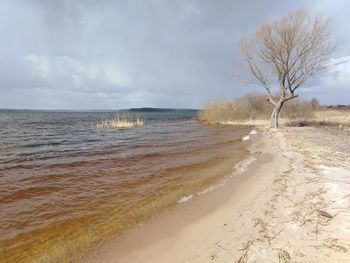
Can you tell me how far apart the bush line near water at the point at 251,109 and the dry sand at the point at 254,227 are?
35.1 meters

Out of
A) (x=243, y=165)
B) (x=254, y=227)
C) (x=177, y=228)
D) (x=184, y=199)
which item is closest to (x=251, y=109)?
(x=243, y=165)

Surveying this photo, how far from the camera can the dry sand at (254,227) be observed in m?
3.73

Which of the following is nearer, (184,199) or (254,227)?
(254,227)

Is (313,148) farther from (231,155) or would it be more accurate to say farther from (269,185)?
(269,185)

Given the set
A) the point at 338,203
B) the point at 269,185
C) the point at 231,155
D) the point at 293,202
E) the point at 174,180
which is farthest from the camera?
the point at 231,155

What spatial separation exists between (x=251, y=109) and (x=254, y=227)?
4096cm

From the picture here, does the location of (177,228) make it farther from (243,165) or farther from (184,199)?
(243,165)

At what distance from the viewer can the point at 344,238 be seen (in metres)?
3.78

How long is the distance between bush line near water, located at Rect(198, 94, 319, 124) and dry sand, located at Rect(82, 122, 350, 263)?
115ft

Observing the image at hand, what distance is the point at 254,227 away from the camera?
15.2ft

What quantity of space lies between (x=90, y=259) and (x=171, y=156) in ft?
29.9

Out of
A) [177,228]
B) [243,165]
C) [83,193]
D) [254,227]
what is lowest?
[83,193]

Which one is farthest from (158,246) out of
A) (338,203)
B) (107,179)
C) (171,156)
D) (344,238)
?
(171,156)

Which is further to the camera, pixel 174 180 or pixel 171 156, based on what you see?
pixel 171 156
